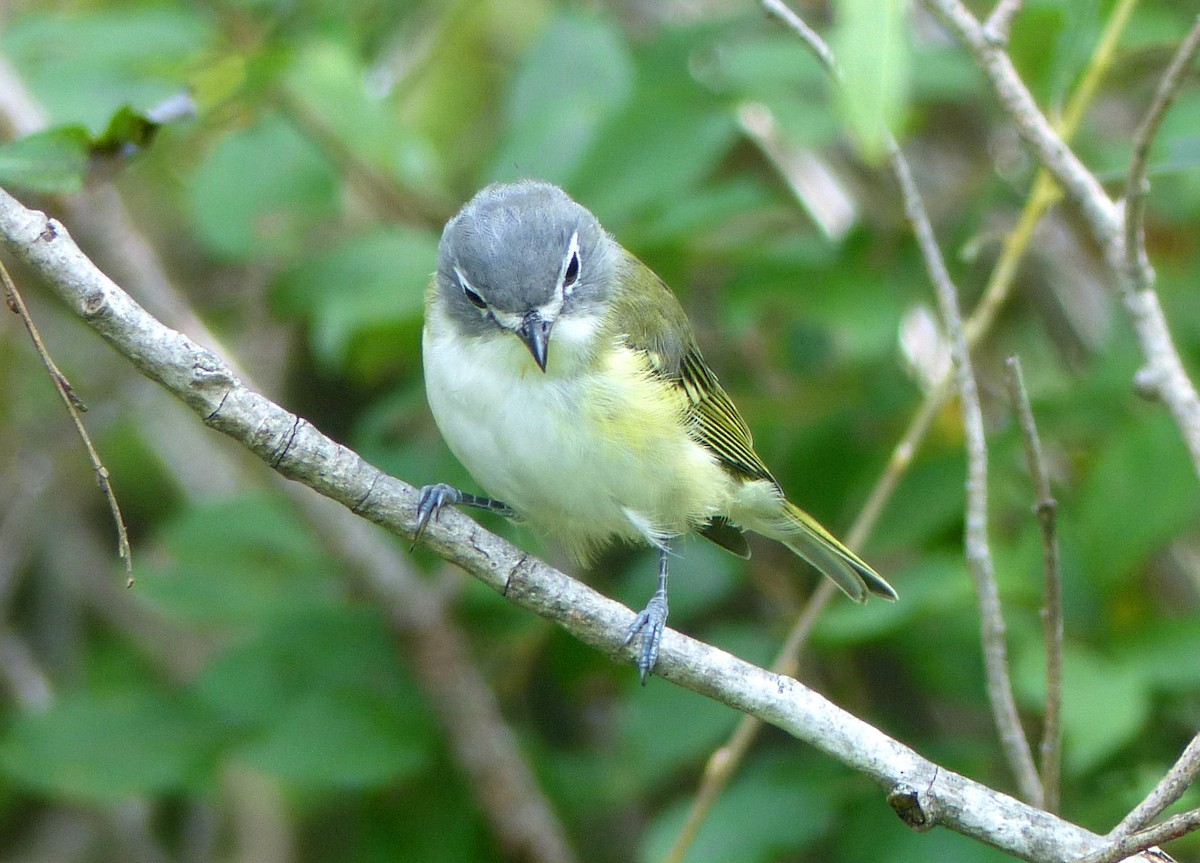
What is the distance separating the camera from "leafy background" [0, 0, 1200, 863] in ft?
10.4

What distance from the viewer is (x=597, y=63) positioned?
3893 millimetres

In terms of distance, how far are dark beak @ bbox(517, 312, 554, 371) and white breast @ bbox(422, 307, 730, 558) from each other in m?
0.08

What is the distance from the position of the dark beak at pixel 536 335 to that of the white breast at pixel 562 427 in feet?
0.25

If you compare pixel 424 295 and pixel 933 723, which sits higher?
pixel 424 295

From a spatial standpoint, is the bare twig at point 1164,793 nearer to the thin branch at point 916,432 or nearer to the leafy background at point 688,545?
the leafy background at point 688,545

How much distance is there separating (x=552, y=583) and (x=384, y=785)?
64.9 inches

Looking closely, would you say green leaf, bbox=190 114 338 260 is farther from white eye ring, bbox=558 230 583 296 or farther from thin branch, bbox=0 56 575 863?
white eye ring, bbox=558 230 583 296

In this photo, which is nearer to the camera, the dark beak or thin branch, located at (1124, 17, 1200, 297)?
thin branch, located at (1124, 17, 1200, 297)

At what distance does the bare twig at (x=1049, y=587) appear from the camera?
2.32 meters

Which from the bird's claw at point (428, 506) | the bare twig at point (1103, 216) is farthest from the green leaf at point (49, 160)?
the bare twig at point (1103, 216)

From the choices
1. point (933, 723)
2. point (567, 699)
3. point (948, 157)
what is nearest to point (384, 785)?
point (567, 699)

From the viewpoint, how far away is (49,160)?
2148mm

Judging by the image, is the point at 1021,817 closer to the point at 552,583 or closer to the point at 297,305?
the point at 552,583

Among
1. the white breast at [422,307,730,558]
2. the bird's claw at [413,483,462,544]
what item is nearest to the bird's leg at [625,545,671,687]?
the white breast at [422,307,730,558]
